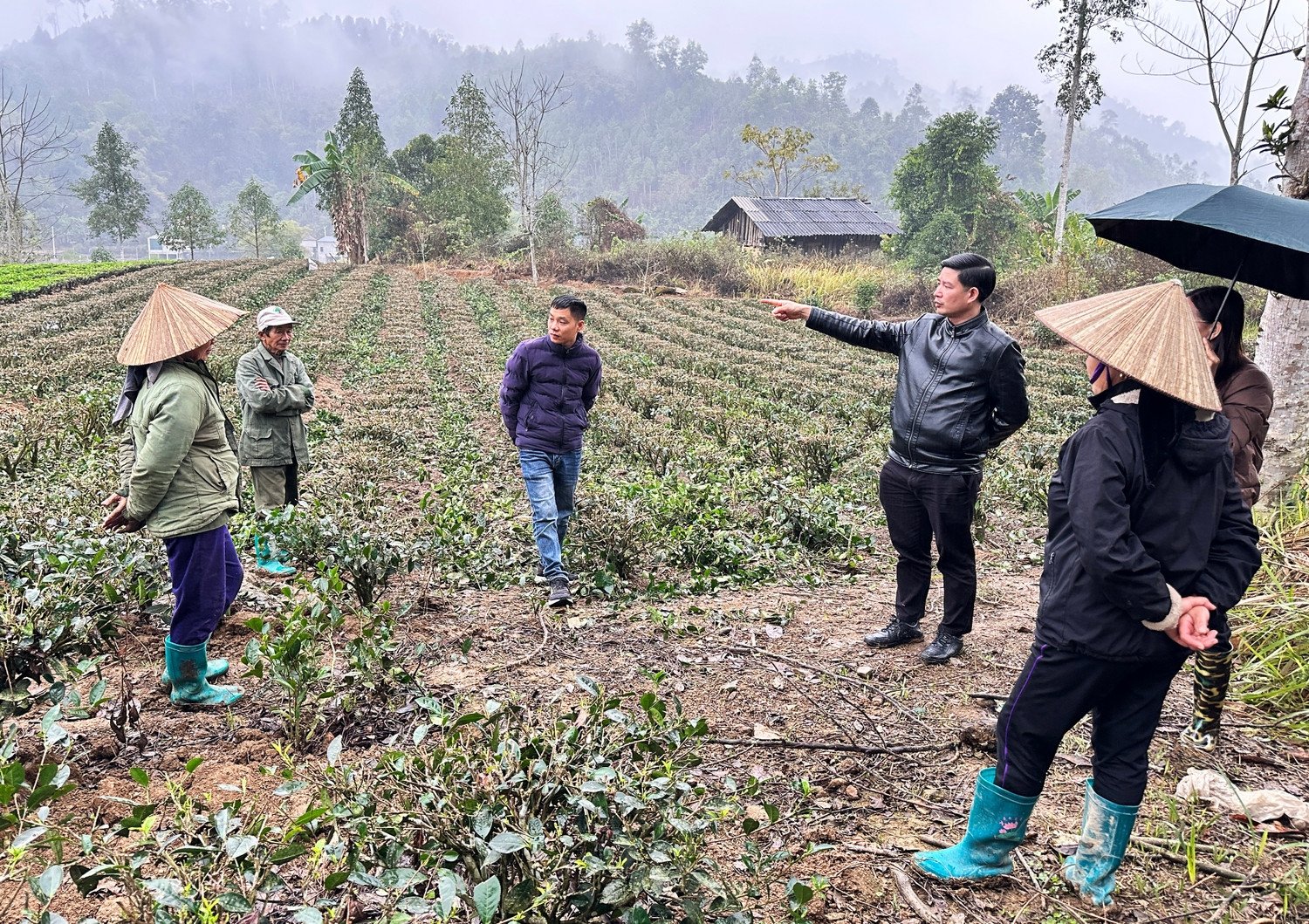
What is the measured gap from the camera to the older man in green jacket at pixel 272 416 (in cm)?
458

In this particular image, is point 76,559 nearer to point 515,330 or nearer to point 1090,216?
point 1090,216

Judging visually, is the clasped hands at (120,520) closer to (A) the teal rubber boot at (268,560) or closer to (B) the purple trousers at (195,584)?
(B) the purple trousers at (195,584)

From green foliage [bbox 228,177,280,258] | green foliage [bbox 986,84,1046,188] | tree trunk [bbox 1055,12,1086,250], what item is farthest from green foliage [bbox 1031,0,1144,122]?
green foliage [bbox 986,84,1046,188]

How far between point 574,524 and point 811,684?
2.00m

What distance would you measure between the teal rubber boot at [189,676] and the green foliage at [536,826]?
1318mm

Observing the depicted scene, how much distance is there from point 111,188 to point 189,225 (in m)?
5.36

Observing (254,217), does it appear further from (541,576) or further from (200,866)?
(200,866)

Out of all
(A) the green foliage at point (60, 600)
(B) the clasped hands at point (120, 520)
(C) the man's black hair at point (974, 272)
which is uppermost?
(C) the man's black hair at point (974, 272)

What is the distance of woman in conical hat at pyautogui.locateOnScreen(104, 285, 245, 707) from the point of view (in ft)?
9.50

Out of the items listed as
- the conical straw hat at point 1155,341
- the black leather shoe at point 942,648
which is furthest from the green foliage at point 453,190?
the conical straw hat at point 1155,341

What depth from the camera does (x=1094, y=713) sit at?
2.15 meters

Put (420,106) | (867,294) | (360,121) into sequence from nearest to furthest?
1. (867,294)
2. (360,121)
3. (420,106)

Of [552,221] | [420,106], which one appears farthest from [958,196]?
[420,106]

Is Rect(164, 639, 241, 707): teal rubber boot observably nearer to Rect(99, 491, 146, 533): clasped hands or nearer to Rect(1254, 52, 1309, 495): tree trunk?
Rect(99, 491, 146, 533): clasped hands
